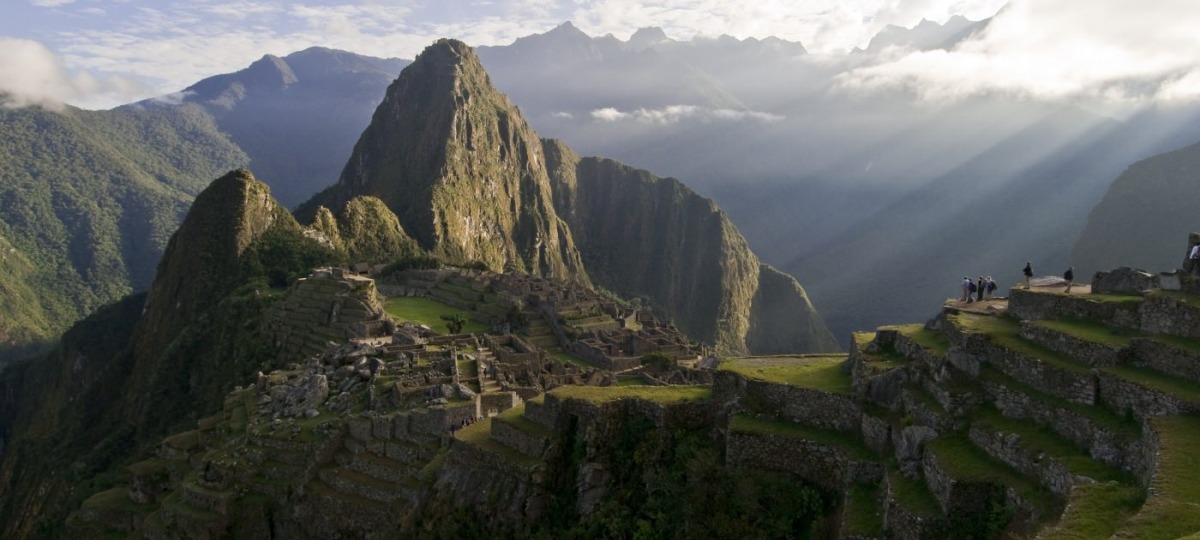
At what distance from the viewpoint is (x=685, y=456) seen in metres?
15.7

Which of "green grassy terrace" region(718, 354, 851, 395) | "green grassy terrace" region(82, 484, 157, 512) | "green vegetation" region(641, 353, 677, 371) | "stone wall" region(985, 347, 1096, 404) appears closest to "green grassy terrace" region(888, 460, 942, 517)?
"stone wall" region(985, 347, 1096, 404)

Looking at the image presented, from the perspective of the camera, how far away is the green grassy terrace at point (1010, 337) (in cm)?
1257

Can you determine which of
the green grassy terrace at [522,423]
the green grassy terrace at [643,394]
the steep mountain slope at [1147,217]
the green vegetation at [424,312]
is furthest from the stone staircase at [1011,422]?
the steep mountain slope at [1147,217]

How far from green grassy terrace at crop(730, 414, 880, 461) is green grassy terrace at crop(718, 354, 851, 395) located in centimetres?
Answer: 75

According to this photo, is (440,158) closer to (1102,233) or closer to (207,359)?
(207,359)

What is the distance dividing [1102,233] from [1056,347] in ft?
334

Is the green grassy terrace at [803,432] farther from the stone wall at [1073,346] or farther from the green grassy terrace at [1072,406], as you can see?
the stone wall at [1073,346]

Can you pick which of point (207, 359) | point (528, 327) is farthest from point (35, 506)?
point (528, 327)

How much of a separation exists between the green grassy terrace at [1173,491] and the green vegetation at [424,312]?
52.3 meters

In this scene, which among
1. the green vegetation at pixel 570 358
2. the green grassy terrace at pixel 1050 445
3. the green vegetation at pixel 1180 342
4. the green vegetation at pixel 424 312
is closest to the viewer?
the green grassy terrace at pixel 1050 445

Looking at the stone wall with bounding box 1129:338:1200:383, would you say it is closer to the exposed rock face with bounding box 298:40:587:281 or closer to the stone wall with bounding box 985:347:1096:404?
the stone wall with bounding box 985:347:1096:404

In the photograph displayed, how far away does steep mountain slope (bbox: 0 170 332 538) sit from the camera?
60.0m

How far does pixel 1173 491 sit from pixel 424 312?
65963mm

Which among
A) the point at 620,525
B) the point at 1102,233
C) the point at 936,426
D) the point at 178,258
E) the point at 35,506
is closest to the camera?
the point at 936,426
